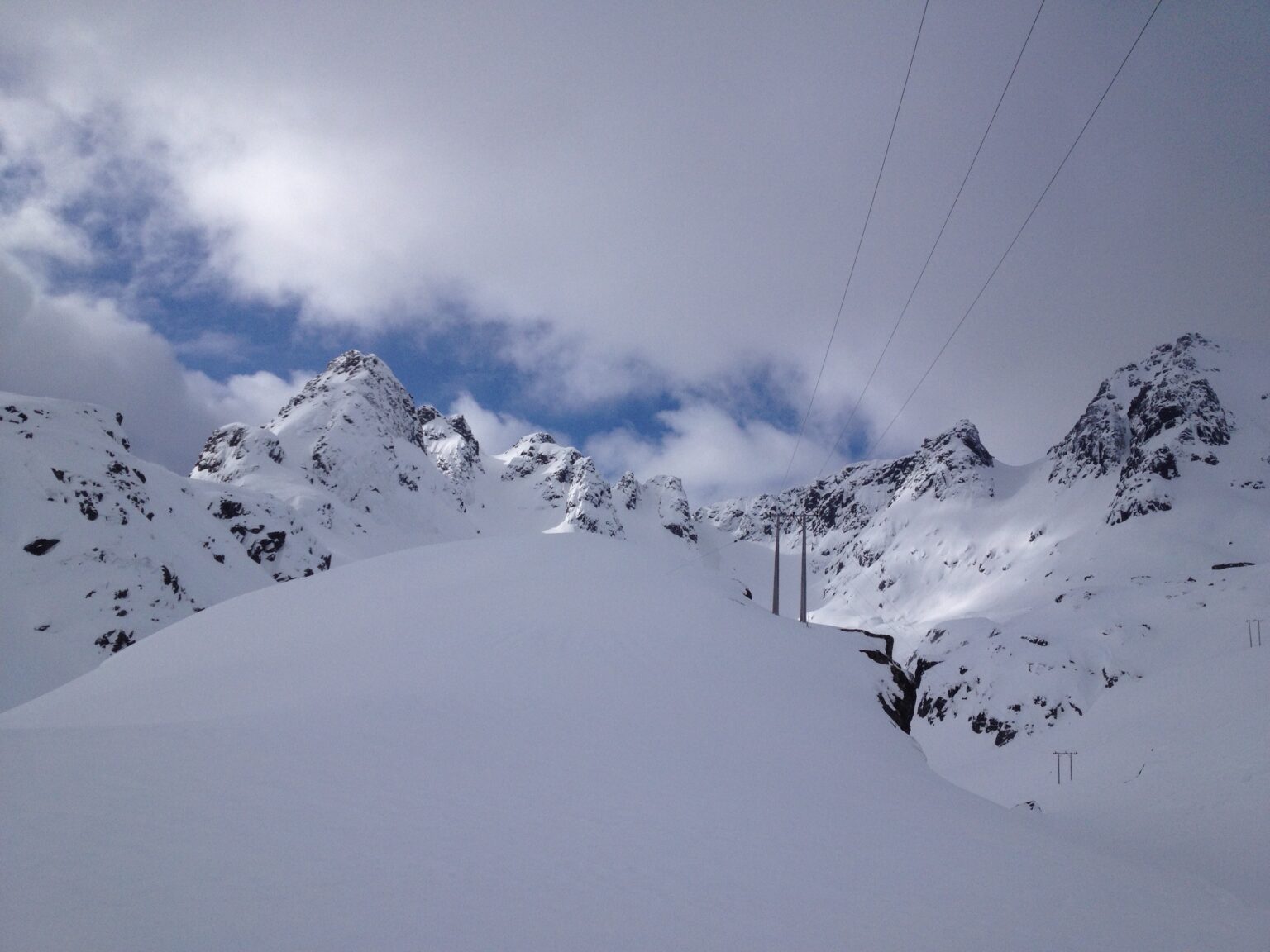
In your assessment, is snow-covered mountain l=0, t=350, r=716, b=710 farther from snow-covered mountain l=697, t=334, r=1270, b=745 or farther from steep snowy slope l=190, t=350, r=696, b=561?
snow-covered mountain l=697, t=334, r=1270, b=745

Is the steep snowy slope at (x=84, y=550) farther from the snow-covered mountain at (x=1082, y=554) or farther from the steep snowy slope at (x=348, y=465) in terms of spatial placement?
the snow-covered mountain at (x=1082, y=554)

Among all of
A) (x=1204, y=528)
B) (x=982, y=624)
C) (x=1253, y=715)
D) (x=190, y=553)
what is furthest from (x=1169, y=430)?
(x=190, y=553)

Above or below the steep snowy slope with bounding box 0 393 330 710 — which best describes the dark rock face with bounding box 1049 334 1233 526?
above

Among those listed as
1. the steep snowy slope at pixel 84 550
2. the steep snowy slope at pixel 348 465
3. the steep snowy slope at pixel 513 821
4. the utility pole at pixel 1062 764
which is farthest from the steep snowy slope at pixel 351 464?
the steep snowy slope at pixel 513 821

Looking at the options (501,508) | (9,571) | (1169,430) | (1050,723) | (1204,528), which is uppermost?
(1169,430)

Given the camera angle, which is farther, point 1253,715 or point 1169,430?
point 1169,430

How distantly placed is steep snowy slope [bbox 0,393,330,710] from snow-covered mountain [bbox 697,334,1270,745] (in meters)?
53.8

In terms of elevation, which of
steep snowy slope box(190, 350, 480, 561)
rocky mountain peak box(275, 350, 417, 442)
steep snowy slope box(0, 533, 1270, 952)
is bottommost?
steep snowy slope box(0, 533, 1270, 952)

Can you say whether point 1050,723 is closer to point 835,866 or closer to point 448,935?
point 835,866

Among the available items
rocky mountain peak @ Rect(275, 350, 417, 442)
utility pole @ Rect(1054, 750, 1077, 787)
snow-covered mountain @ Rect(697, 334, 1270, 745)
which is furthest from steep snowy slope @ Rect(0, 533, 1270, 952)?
rocky mountain peak @ Rect(275, 350, 417, 442)

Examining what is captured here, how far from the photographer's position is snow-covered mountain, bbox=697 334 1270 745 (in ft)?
173

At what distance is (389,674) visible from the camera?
11.9m

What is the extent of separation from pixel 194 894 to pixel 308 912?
87 centimetres

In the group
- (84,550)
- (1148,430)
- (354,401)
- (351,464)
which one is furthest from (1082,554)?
(354,401)
